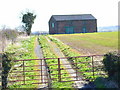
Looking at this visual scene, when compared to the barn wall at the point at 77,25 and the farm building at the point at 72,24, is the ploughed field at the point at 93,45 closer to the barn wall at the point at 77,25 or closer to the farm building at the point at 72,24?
the barn wall at the point at 77,25

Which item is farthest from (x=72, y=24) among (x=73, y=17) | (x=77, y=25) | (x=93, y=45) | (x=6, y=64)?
(x=6, y=64)

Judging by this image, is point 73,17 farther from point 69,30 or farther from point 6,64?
point 6,64

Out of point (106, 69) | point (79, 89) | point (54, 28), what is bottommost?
point (79, 89)

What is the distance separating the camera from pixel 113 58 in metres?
10.4

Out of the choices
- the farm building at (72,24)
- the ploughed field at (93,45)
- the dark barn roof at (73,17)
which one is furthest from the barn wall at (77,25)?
the ploughed field at (93,45)

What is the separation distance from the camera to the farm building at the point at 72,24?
71.8 m

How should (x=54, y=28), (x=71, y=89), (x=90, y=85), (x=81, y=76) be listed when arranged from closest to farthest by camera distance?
1. (x=71, y=89)
2. (x=90, y=85)
3. (x=81, y=76)
4. (x=54, y=28)

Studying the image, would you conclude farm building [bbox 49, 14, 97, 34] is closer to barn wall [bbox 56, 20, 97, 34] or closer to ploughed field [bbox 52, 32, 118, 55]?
barn wall [bbox 56, 20, 97, 34]

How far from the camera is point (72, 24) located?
72.9 m

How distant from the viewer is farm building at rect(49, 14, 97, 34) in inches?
2825

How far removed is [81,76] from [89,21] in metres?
63.5

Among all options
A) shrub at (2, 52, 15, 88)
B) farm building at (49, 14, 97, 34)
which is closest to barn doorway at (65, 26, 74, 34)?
farm building at (49, 14, 97, 34)

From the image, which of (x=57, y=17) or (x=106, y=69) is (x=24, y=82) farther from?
(x=57, y=17)

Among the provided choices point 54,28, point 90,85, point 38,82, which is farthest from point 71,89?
point 54,28
